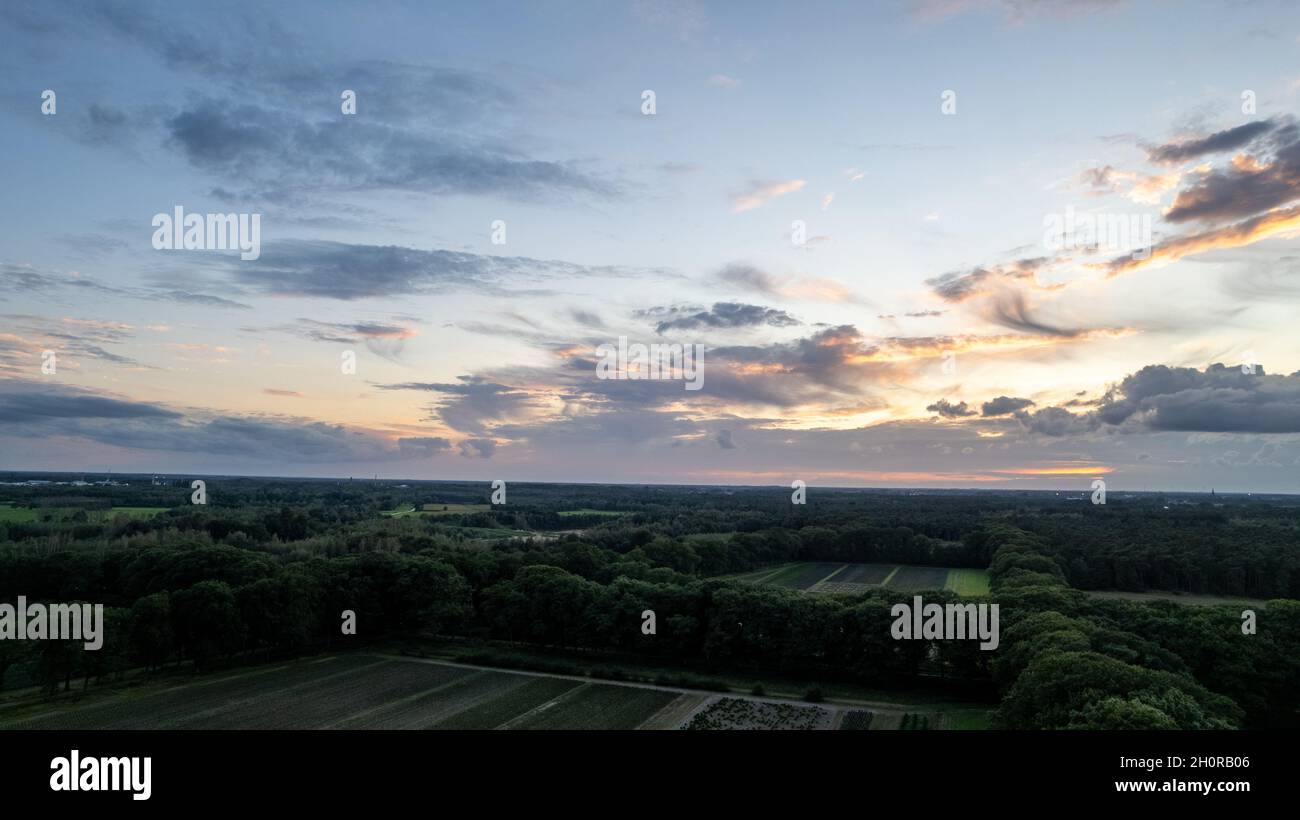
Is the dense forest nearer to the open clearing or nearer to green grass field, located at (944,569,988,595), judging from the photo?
the open clearing

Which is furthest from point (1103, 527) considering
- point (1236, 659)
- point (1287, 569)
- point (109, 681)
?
point (109, 681)

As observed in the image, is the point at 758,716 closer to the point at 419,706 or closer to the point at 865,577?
the point at 419,706

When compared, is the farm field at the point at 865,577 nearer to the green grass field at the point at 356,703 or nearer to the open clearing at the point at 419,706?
the open clearing at the point at 419,706

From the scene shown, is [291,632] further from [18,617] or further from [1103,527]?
[1103,527]

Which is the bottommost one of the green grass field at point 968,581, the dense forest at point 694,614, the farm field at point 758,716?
the green grass field at point 968,581

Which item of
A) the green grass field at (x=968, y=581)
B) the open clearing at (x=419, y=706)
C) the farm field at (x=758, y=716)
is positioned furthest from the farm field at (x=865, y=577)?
the open clearing at (x=419, y=706)
